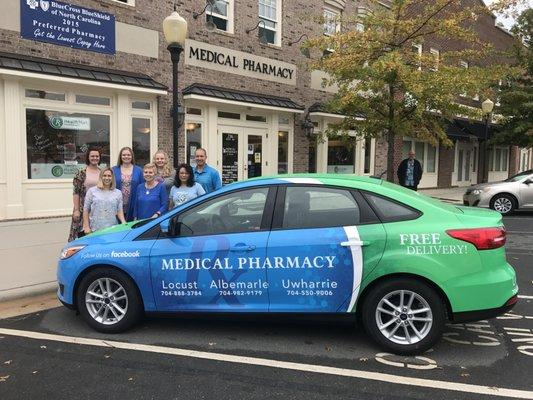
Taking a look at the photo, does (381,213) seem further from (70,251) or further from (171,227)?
(70,251)

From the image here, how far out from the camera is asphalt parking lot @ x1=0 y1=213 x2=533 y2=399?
11.4 feet

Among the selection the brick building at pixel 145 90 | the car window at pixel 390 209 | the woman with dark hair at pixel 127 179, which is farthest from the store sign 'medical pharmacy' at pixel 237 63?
the car window at pixel 390 209

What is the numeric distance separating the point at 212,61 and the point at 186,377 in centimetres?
1086

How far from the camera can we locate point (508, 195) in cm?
1375

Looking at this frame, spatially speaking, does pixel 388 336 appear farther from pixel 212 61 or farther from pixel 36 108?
pixel 212 61

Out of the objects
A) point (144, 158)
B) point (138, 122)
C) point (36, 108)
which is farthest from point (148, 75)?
point (36, 108)

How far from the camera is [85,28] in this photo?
35.3 feet

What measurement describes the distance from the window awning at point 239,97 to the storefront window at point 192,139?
902 mm

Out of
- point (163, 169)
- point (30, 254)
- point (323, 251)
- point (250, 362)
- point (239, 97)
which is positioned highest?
point (239, 97)

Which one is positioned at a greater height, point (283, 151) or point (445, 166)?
point (283, 151)

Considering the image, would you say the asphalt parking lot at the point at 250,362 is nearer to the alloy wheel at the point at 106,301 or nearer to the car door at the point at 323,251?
the alloy wheel at the point at 106,301

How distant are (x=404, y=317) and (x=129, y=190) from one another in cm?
377

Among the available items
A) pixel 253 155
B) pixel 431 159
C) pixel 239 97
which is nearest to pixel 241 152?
pixel 253 155

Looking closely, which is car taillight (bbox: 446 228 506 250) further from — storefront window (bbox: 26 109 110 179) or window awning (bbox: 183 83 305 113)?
window awning (bbox: 183 83 305 113)
